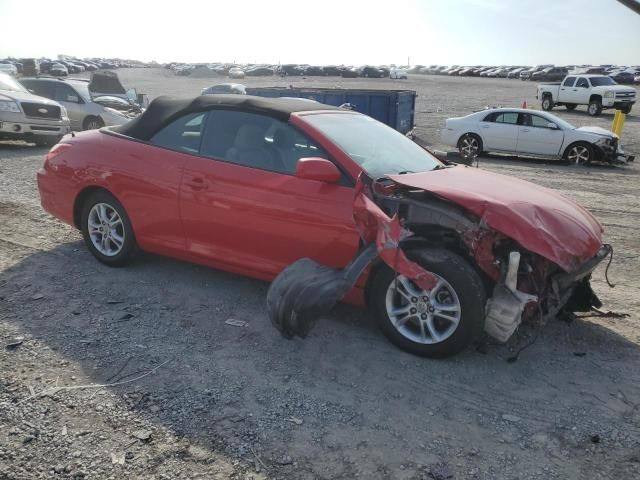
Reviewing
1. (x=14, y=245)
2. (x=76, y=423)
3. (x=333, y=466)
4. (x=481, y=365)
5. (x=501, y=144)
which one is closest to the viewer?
(x=333, y=466)

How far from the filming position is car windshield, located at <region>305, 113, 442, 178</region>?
4.27 m

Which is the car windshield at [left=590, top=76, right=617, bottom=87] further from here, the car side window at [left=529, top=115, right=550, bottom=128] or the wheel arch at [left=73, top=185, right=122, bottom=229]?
the wheel arch at [left=73, top=185, right=122, bottom=229]

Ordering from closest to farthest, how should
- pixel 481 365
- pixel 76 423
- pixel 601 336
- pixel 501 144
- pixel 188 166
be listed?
pixel 76 423
pixel 481 365
pixel 601 336
pixel 188 166
pixel 501 144

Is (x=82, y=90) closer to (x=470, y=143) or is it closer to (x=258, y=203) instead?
(x=470, y=143)

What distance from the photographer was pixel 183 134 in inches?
186

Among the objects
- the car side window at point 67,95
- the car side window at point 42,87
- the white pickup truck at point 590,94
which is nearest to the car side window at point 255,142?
the car side window at point 67,95

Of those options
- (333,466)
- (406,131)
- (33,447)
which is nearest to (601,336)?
(333,466)

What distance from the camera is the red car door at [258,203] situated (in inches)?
157

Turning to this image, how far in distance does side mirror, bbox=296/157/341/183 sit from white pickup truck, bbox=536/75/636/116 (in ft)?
89.2

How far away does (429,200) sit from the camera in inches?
149

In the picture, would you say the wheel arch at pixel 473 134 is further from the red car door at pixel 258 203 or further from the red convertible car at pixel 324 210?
the red car door at pixel 258 203

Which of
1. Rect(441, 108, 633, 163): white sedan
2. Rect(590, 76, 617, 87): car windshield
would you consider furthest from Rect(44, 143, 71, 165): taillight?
Rect(590, 76, 617, 87): car windshield

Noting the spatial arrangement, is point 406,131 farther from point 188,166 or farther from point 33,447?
point 33,447

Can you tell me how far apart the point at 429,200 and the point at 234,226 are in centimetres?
150
